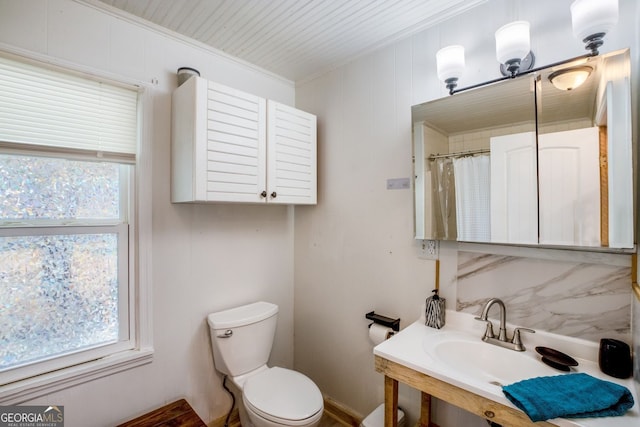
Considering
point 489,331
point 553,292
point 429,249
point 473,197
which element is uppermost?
point 473,197

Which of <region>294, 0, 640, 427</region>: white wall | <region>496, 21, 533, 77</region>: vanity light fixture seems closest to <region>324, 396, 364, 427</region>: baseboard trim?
<region>294, 0, 640, 427</region>: white wall

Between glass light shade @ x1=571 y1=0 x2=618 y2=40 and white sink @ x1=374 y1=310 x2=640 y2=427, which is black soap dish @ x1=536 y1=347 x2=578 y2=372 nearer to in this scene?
white sink @ x1=374 y1=310 x2=640 y2=427

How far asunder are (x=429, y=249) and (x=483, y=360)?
544mm

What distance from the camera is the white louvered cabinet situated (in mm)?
1487

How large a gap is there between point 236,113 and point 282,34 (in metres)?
0.53

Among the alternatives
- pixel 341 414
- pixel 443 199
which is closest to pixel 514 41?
pixel 443 199

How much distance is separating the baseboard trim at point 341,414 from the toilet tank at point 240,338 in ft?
1.88

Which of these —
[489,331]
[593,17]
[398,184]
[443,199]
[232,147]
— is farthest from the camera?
[398,184]

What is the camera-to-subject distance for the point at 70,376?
53.3 inches

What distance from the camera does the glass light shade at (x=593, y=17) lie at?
3.23ft

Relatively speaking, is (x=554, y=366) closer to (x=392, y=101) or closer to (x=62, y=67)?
(x=392, y=101)

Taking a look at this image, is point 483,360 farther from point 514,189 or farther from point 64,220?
point 64,220

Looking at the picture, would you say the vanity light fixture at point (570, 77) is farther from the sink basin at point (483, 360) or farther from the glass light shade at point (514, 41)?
the sink basin at point (483, 360)

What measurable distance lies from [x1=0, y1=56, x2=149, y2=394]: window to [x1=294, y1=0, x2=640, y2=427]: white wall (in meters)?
1.14
